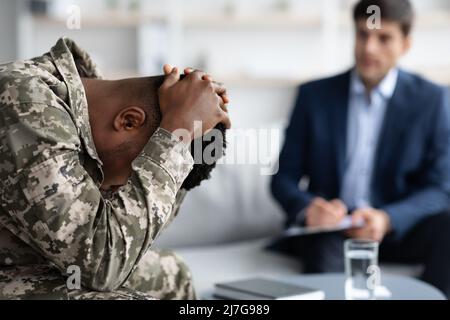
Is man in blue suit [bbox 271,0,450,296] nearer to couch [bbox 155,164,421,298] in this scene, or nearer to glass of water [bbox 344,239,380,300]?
couch [bbox 155,164,421,298]

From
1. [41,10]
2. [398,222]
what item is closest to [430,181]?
[398,222]

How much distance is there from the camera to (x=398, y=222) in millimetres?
2023

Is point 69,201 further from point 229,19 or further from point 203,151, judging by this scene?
point 229,19

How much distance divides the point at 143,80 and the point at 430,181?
1.33m

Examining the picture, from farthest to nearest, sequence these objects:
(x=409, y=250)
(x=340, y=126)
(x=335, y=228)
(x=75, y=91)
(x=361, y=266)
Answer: (x=340, y=126) → (x=409, y=250) → (x=335, y=228) → (x=361, y=266) → (x=75, y=91)

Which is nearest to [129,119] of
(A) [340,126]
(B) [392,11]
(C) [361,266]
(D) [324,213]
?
(C) [361,266]

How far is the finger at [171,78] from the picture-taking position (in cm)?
102

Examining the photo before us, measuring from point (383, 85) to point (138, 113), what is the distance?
1330mm

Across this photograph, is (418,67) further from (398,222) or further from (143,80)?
(143,80)

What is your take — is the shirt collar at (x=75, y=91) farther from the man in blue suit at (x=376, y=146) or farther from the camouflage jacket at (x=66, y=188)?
the man in blue suit at (x=376, y=146)

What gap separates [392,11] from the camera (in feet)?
7.29

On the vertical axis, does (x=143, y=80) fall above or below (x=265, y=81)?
above

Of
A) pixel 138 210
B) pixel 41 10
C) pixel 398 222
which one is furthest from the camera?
pixel 41 10

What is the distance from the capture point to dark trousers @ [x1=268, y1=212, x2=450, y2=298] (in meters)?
1.95
